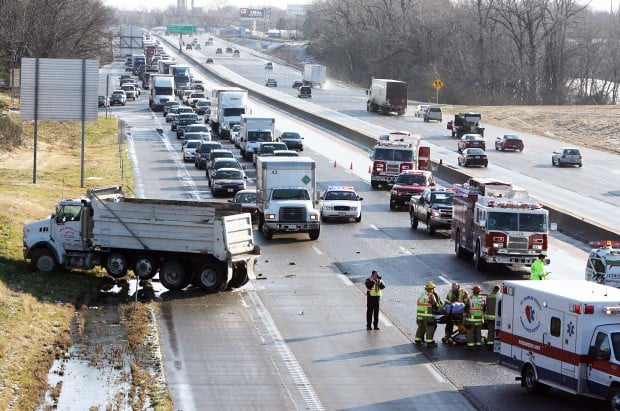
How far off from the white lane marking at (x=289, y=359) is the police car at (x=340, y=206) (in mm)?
14972

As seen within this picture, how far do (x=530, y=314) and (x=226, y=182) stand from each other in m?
32.5

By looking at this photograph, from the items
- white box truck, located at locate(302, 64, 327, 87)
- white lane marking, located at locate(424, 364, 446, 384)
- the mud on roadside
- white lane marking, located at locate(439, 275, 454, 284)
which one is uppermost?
white box truck, located at locate(302, 64, 327, 87)

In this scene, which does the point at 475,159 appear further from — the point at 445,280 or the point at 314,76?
the point at 314,76

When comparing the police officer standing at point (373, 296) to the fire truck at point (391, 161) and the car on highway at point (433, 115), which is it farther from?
the car on highway at point (433, 115)

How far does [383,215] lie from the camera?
157 ft

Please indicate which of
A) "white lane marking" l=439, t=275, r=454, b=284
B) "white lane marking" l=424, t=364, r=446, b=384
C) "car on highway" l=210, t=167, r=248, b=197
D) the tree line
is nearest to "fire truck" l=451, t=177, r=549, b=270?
"white lane marking" l=439, t=275, r=454, b=284

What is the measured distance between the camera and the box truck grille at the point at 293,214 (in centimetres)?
3984

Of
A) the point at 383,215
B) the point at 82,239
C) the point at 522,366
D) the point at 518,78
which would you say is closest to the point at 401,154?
the point at 383,215

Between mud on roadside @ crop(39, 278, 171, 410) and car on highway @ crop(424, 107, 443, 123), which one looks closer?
mud on roadside @ crop(39, 278, 171, 410)

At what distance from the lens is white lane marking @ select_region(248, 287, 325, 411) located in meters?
20.3

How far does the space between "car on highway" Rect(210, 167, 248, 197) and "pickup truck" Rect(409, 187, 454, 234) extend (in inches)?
435

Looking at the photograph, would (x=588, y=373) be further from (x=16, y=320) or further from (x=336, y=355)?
(x=16, y=320)

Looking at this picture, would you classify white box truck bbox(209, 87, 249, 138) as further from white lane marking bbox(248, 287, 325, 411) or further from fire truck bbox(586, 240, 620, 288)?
fire truck bbox(586, 240, 620, 288)

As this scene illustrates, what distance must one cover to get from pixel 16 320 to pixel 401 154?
33869 millimetres
